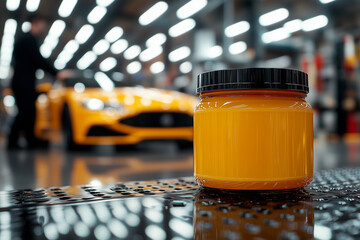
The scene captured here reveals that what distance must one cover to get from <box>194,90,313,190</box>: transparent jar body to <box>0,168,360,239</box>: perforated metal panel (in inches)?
1.4

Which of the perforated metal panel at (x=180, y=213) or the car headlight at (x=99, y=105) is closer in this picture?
the perforated metal panel at (x=180, y=213)

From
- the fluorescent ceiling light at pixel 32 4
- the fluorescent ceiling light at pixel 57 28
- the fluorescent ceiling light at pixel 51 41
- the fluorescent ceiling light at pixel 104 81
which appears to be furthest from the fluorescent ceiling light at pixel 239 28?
the fluorescent ceiling light at pixel 104 81

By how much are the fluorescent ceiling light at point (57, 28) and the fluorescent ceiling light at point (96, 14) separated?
0.82m

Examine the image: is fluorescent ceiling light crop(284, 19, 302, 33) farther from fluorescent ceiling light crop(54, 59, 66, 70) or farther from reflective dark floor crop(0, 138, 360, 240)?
fluorescent ceiling light crop(54, 59, 66, 70)

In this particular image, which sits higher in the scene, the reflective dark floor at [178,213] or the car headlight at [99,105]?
the car headlight at [99,105]

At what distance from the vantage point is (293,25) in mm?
9469

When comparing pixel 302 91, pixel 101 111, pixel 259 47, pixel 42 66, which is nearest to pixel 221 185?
pixel 302 91

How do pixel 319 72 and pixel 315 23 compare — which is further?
pixel 315 23

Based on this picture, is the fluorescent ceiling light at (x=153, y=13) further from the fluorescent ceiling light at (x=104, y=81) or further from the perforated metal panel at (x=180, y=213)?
the perforated metal panel at (x=180, y=213)

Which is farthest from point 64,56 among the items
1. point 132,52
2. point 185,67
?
point 185,67

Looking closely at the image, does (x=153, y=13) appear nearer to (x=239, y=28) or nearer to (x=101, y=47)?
(x=239, y=28)

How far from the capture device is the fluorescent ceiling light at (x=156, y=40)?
39.3 feet

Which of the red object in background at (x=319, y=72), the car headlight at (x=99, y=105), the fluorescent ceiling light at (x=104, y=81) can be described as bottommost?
the car headlight at (x=99, y=105)

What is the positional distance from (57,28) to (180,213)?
10.4m
